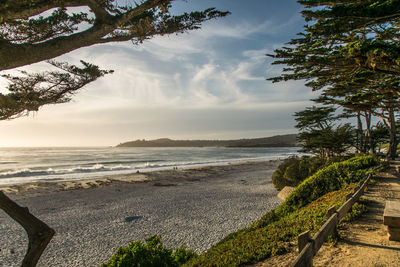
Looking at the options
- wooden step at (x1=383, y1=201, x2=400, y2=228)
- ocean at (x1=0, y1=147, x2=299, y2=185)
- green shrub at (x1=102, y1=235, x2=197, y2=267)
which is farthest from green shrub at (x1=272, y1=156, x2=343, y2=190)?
ocean at (x1=0, y1=147, x2=299, y2=185)

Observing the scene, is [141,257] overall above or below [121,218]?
above

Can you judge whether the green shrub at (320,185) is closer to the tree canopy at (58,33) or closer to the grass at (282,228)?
the grass at (282,228)

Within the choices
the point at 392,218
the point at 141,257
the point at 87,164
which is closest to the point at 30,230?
the point at 141,257

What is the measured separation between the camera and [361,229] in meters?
4.76

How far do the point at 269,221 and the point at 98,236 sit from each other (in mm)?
6105

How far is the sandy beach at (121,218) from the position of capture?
7023 mm

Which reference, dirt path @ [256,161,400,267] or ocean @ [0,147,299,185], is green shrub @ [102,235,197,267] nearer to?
dirt path @ [256,161,400,267]

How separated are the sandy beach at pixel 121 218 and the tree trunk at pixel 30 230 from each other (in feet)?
12.6

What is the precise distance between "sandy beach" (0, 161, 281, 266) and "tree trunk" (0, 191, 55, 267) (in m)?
3.83

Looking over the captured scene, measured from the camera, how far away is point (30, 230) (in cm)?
301

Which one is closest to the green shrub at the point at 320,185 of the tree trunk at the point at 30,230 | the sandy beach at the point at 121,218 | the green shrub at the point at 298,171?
the sandy beach at the point at 121,218

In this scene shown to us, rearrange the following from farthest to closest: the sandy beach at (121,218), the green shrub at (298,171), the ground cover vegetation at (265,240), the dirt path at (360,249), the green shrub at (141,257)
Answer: the green shrub at (298,171)
the sandy beach at (121,218)
the ground cover vegetation at (265,240)
the green shrub at (141,257)
the dirt path at (360,249)

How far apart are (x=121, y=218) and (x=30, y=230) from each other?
759cm

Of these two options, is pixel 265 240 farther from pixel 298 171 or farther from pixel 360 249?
pixel 298 171
